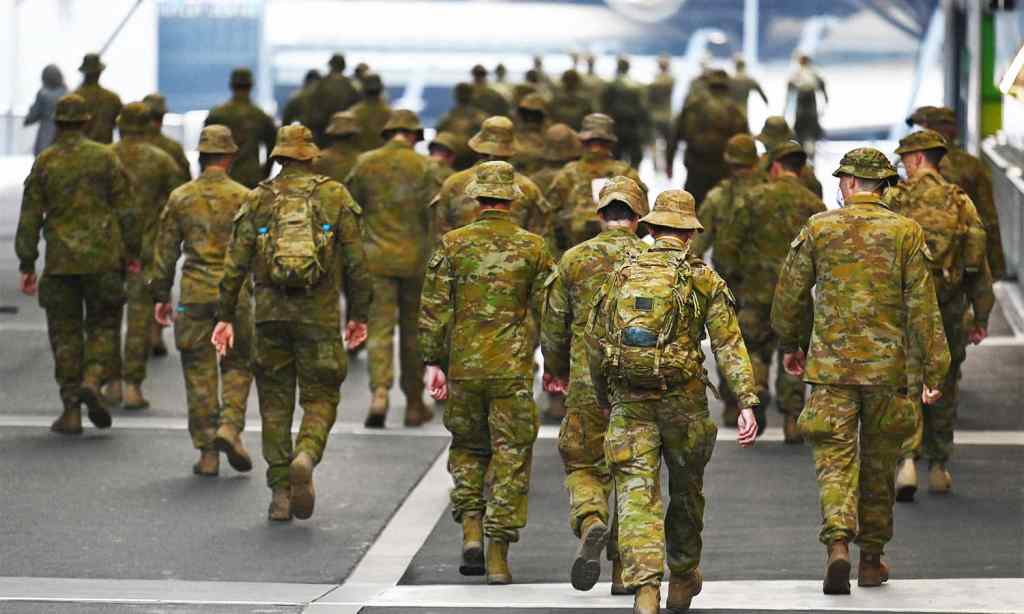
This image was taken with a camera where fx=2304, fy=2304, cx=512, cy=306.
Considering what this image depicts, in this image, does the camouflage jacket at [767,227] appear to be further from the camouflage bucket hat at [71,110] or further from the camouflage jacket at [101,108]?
the camouflage jacket at [101,108]

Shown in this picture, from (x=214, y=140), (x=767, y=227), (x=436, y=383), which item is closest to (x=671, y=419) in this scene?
(x=436, y=383)

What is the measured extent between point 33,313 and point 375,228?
7.08 metres

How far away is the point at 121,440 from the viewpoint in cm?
1488

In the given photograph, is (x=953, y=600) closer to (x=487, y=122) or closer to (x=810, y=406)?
(x=810, y=406)

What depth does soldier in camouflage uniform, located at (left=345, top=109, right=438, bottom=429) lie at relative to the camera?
616 inches

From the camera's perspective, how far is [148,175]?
53.9 ft

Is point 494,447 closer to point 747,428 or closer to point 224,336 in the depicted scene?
point 747,428

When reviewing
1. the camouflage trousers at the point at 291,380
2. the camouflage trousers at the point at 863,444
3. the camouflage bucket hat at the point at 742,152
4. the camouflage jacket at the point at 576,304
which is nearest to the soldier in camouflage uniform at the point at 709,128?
the camouflage bucket hat at the point at 742,152

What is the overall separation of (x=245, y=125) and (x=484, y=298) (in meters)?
9.83

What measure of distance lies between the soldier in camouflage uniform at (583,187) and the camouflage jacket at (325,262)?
2.96 meters

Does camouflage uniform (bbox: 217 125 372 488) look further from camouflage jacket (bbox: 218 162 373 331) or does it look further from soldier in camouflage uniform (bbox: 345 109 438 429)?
soldier in camouflage uniform (bbox: 345 109 438 429)

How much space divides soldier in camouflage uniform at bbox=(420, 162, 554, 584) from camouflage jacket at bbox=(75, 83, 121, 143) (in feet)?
30.3

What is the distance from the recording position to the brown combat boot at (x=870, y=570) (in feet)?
34.0

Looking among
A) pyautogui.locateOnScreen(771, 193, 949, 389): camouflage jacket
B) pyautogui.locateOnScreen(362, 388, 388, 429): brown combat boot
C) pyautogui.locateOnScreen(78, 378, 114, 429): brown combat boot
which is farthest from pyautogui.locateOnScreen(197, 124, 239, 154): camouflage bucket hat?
pyautogui.locateOnScreen(771, 193, 949, 389): camouflage jacket
